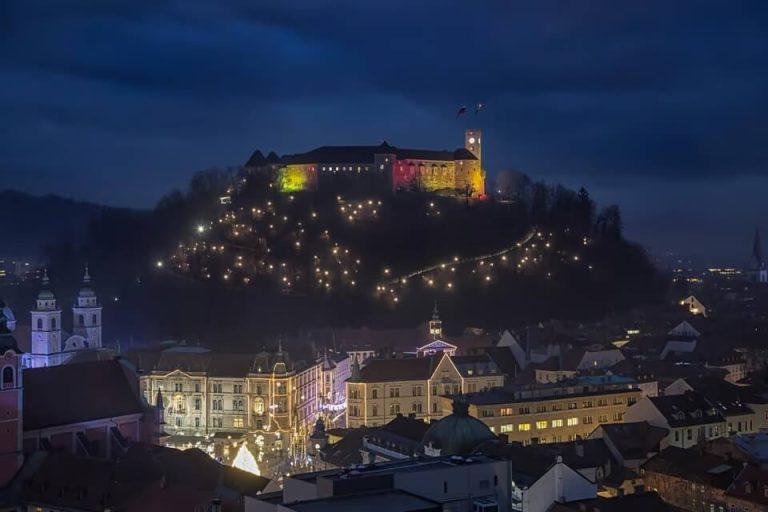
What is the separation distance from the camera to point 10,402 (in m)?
37.0

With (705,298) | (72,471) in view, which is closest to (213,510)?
(72,471)

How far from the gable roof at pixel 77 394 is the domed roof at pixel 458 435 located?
46.5ft

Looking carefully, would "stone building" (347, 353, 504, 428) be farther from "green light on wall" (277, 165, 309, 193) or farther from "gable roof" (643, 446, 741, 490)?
"green light on wall" (277, 165, 309, 193)

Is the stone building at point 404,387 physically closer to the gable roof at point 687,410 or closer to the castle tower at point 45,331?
the gable roof at point 687,410

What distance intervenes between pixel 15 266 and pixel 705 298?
291 ft

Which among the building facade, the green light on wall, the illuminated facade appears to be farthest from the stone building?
the green light on wall

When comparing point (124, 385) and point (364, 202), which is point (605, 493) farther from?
point (364, 202)

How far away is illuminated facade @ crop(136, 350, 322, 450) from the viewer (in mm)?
57719

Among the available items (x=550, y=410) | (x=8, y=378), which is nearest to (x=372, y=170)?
(x=550, y=410)

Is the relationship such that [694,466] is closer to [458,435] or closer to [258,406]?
[458,435]

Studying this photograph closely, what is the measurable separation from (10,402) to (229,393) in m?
21.8

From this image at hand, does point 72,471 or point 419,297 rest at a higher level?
point 419,297

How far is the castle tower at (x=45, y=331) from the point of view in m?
58.8

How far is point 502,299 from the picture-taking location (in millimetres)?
91375
